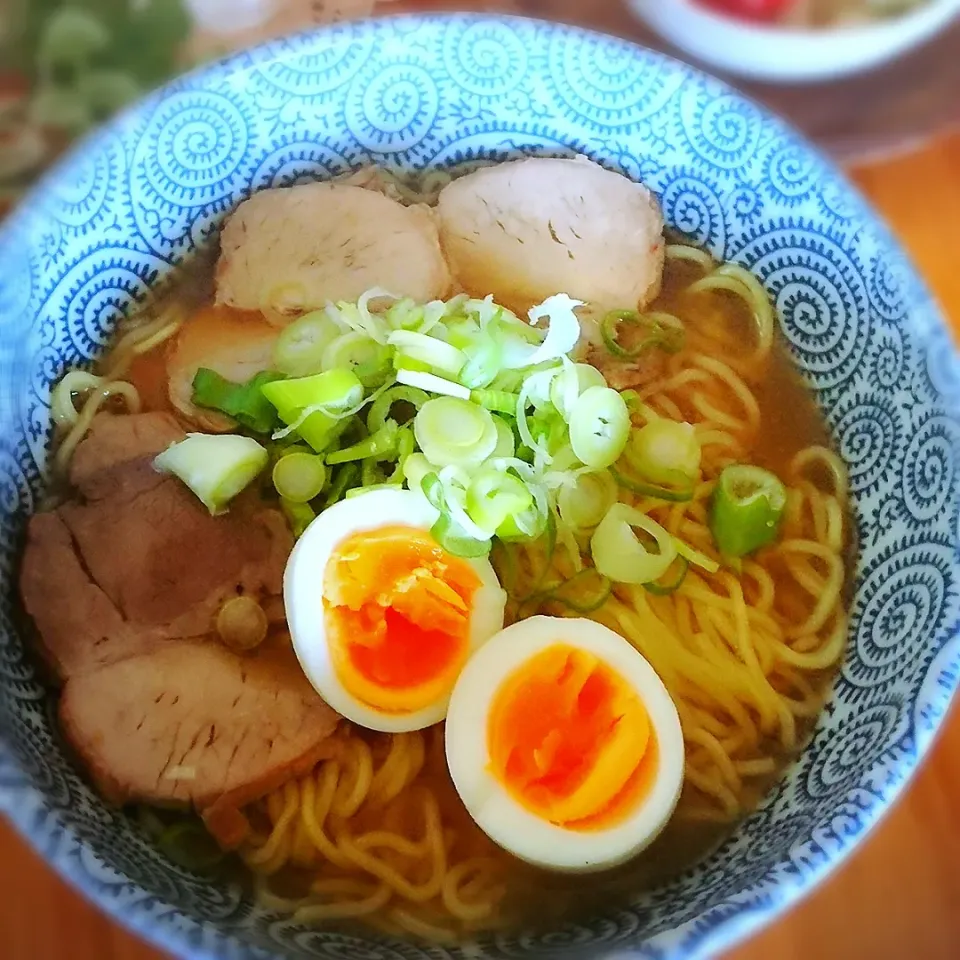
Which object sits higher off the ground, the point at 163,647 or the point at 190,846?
the point at 163,647

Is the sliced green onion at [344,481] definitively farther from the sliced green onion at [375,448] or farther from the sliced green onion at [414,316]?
the sliced green onion at [414,316]

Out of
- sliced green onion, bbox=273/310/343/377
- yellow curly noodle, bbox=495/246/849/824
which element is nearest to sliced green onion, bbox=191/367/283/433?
sliced green onion, bbox=273/310/343/377

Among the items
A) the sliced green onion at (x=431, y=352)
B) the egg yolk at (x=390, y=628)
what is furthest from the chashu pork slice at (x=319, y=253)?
the egg yolk at (x=390, y=628)

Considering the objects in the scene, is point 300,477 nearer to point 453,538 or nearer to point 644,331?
point 453,538

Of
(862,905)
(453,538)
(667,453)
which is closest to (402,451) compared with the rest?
(453,538)

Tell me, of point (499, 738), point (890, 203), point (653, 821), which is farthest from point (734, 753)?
point (890, 203)

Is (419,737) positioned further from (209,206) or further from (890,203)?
(890,203)
